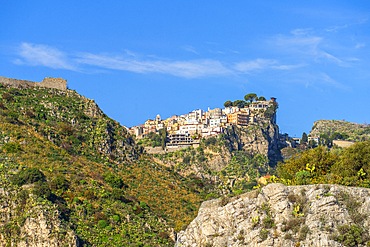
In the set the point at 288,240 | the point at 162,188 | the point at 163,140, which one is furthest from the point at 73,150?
the point at 163,140

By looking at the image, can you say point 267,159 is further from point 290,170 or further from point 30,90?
point 290,170

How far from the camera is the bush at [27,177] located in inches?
3509

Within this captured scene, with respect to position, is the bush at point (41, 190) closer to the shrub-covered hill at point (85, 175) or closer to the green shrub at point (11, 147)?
the shrub-covered hill at point (85, 175)

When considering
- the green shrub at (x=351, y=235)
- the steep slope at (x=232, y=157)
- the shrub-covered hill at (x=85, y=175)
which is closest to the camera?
the green shrub at (x=351, y=235)

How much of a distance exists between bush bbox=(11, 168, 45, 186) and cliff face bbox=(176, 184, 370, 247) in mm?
32689

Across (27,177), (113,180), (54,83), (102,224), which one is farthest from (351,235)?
(54,83)

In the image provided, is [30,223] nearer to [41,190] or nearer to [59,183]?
[41,190]

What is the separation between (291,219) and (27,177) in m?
40.8

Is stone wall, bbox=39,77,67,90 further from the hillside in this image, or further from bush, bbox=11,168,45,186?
bush, bbox=11,168,45,186

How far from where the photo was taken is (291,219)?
56.0 m

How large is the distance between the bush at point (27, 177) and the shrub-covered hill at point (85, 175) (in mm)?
101

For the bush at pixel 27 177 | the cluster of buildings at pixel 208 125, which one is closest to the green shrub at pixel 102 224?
the bush at pixel 27 177

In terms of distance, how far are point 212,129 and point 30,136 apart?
77.9 metres

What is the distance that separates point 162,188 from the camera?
4218 inches
